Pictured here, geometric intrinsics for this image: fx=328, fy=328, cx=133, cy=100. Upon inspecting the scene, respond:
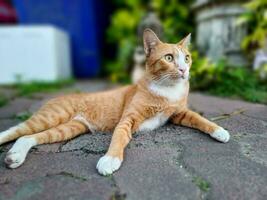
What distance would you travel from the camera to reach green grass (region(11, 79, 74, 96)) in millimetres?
4299

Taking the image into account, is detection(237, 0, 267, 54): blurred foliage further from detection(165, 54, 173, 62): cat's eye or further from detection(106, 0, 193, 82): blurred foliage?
detection(165, 54, 173, 62): cat's eye

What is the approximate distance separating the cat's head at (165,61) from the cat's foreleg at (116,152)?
16.4 inches

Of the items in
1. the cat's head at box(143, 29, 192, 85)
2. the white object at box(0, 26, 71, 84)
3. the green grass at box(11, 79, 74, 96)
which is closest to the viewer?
the cat's head at box(143, 29, 192, 85)

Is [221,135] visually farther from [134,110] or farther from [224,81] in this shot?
[224,81]

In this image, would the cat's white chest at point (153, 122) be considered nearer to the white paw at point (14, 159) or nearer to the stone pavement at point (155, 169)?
the stone pavement at point (155, 169)

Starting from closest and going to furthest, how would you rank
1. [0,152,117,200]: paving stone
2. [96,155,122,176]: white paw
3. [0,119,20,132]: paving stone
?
1. [0,152,117,200]: paving stone
2. [96,155,122,176]: white paw
3. [0,119,20,132]: paving stone

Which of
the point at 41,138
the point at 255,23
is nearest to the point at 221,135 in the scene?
the point at 41,138

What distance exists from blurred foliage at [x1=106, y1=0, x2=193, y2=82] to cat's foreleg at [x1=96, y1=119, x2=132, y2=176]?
10.2 feet

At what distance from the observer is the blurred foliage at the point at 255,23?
4.11 m

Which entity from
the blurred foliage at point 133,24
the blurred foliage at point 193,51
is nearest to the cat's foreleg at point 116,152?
the blurred foliage at point 193,51

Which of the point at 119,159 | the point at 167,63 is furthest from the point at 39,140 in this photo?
the point at 167,63

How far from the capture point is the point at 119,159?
1804 millimetres

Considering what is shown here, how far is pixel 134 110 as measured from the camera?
227cm

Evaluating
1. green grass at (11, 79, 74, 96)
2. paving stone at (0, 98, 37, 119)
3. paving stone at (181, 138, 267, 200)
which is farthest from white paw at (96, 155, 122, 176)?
green grass at (11, 79, 74, 96)
